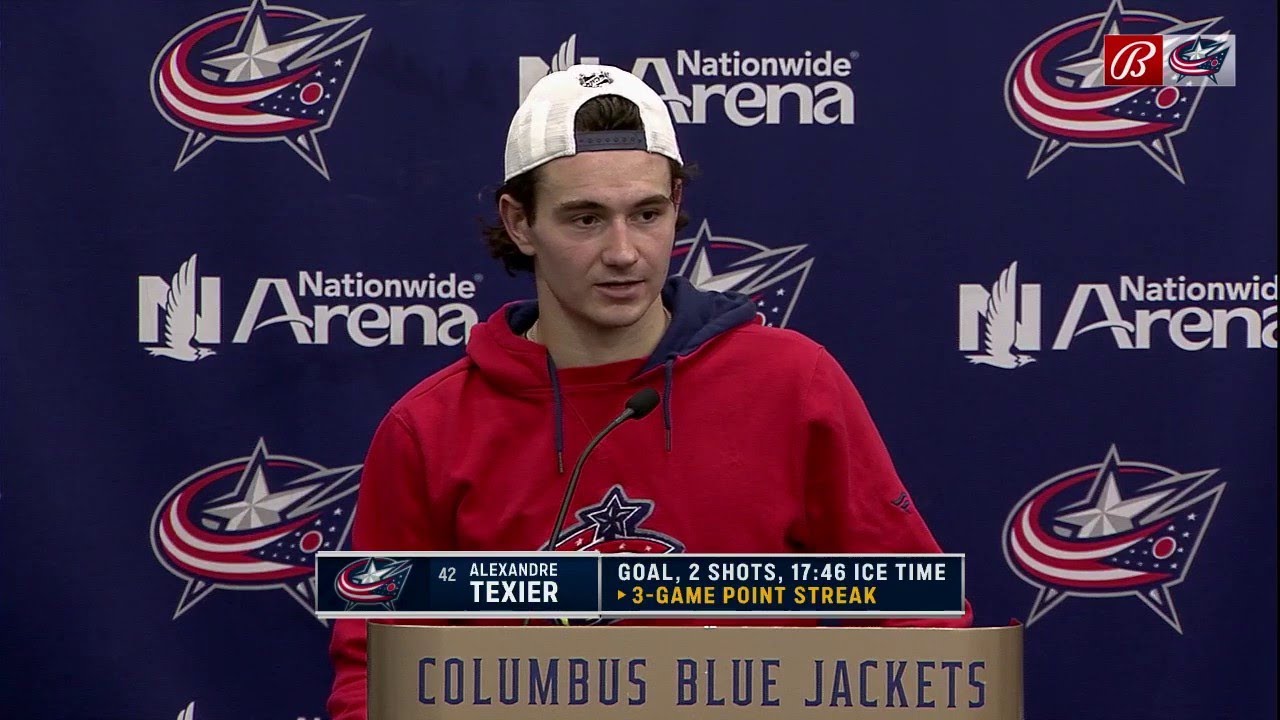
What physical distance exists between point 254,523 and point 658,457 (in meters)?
1.27

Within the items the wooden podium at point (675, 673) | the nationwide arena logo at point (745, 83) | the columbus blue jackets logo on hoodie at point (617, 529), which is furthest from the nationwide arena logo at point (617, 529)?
the nationwide arena logo at point (745, 83)

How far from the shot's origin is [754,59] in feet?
9.50

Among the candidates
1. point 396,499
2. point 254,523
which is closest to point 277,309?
point 254,523

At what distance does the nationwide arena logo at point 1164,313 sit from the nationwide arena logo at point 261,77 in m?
1.29

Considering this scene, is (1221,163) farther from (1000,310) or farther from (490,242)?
(490,242)

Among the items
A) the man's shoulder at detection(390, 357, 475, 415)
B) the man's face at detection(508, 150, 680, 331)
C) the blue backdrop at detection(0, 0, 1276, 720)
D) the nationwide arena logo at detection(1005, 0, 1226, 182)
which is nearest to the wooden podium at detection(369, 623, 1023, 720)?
the man's face at detection(508, 150, 680, 331)

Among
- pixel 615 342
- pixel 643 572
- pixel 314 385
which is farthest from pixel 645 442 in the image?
pixel 314 385

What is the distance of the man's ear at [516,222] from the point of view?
201cm

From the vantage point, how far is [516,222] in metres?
2.02

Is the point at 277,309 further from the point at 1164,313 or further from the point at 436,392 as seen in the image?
the point at 1164,313

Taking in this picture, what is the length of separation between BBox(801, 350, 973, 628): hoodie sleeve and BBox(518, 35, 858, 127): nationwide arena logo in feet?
3.29

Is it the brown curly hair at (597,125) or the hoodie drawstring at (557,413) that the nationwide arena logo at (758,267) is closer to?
the brown curly hair at (597,125)

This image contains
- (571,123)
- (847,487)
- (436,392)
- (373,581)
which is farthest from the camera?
(436,392)

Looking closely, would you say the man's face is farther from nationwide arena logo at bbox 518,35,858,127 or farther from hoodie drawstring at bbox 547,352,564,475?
nationwide arena logo at bbox 518,35,858,127
